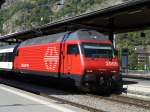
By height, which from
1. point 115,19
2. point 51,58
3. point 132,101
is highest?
point 115,19

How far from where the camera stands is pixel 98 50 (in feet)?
61.9

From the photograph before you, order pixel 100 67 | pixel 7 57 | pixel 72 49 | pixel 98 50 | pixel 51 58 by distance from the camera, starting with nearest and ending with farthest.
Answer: pixel 100 67, pixel 98 50, pixel 72 49, pixel 51 58, pixel 7 57

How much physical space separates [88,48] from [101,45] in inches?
34.0

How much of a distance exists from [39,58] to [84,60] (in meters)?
5.87

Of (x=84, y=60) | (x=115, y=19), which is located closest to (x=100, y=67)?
(x=84, y=60)

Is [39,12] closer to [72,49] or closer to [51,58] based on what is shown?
[51,58]

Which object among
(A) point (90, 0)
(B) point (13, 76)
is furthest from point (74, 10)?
(B) point (13, 76)

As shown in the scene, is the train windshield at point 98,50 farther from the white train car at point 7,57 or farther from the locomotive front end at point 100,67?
the white train car at point 7,57

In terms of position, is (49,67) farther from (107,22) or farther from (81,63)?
(107,22)

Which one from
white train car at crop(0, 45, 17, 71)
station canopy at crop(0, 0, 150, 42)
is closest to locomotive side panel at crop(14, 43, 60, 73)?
white train car at crop(0, 45, 17, 71)

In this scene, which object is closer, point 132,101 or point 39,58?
point 132,101

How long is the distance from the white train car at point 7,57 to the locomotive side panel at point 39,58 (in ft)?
6.23

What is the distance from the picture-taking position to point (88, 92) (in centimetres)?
1920

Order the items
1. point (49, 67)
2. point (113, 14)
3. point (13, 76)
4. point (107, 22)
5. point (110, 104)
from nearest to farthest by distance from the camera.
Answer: point (110, 104) < point (49, 67) < point (113, 14) < point (107, 22) < point (13, 76)
